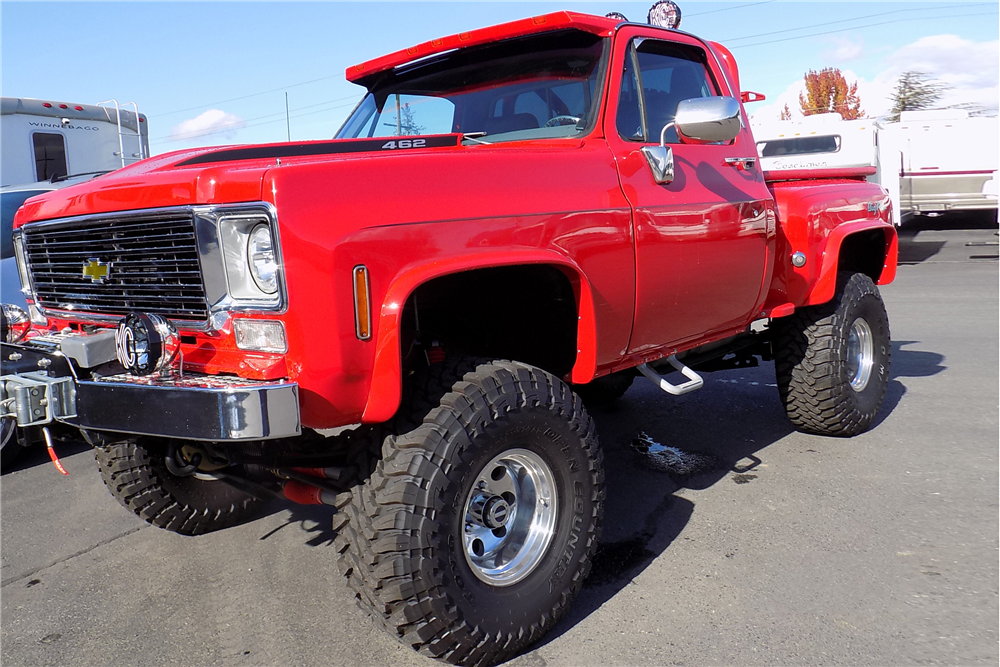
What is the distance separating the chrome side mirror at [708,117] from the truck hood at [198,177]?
92cm

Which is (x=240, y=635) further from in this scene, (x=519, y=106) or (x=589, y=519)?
(x=519, y=106)

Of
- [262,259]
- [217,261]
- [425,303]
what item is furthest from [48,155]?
[262,259]

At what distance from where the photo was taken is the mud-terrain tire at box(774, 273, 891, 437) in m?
4.62

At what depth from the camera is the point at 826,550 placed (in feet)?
11.0

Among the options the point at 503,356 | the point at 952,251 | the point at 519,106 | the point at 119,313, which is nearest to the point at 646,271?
the point at 503,356

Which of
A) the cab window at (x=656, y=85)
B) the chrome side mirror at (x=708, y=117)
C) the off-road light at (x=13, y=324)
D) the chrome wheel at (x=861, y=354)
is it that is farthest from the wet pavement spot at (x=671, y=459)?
the off-road light at (x=13, y=324)

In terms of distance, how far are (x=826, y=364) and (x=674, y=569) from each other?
1954mm

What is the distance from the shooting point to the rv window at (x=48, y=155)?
897cm

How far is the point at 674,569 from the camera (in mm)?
3256

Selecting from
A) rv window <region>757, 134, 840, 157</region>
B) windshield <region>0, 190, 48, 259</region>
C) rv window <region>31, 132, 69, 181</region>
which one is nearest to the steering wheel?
windshield <region>0, 190, 48, 259</region>

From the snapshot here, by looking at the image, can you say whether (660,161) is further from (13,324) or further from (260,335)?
(13,324)

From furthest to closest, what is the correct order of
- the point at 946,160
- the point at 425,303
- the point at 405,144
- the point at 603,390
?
the point at 946,160 → the point at 603,390 → the point at 405,144 → the point at 425,303

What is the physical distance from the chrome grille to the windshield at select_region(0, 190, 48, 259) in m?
3.39

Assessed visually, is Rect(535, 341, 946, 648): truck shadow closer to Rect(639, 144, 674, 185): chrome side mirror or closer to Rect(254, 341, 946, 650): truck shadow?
Rect(254, 341, 946, 650): truck shadow
